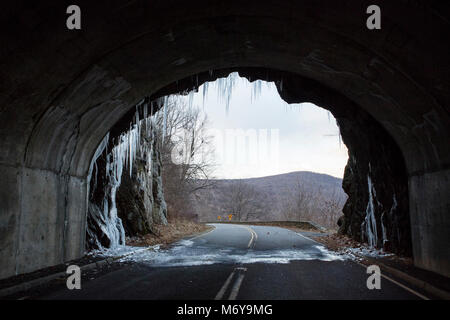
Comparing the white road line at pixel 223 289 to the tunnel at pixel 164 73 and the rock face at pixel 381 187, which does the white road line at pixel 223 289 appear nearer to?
the tunnel at pixel 164 73

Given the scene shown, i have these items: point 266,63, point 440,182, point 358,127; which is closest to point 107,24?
point 266,63

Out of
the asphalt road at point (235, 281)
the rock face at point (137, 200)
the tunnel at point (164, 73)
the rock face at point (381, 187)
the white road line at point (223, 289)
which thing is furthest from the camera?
the rock face at point (137, 200)

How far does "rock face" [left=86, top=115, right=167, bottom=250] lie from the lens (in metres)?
14.1

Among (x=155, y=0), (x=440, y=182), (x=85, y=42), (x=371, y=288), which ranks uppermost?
(x=155, y=0)

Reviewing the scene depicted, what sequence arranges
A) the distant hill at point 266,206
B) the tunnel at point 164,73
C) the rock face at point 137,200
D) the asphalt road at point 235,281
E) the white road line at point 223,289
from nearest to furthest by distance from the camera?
the white road line at point 223,289 < the asphalt road at point 235,281 < the tunnel at point 164,73 < the rock face at point 137,200 < the distant hill at point 266,206

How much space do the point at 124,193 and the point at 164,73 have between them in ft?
32.3

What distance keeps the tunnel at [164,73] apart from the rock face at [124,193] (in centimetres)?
271

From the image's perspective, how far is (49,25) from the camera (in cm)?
651

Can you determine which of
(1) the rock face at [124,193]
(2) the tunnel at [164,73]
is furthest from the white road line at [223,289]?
(1) the rock face at [124,193]

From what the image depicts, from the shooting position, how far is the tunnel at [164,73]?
268 inches

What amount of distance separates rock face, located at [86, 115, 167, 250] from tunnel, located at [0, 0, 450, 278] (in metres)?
2.71
